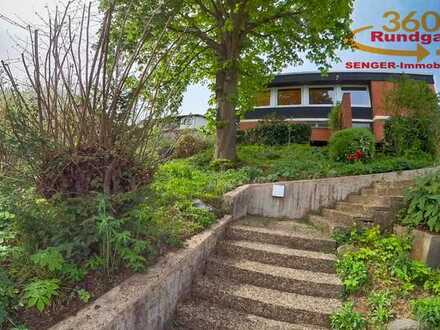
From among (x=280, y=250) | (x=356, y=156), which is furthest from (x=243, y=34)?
(x=280, y=250)

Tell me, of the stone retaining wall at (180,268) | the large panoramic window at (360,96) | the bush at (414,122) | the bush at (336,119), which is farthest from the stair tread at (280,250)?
the large panoramic window at (360,96)

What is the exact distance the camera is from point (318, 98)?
63.7 ft

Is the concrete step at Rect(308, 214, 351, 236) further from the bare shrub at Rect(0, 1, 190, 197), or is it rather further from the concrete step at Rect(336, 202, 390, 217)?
the bare shrub at Rect(0, 1, 190, 197)

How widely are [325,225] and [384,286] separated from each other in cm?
154

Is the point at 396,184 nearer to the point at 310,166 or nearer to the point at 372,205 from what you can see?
the point at 372,205

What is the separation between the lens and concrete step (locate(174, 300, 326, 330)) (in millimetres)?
2982

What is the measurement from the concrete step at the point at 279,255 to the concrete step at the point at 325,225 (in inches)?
22.1

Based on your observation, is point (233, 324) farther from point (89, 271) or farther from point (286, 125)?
point (286, 125)

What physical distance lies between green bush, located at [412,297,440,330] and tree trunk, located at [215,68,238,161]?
199 inches

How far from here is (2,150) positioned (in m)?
2.87

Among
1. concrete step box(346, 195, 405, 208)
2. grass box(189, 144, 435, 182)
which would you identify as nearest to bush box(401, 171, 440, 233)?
concrete step box(346, 195, 405, 208)

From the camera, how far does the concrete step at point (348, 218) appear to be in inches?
179

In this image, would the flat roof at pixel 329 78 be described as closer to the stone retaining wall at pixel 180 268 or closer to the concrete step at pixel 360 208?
the stone retaining wall at pixel 180 268

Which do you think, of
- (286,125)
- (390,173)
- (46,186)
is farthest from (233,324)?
(286,125)
